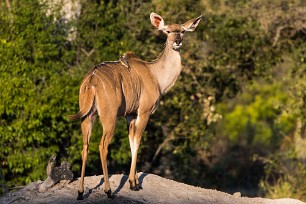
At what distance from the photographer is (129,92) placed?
999cm

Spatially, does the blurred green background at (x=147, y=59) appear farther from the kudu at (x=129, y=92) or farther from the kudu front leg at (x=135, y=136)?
the kudu front leg at (x=135, y=136)

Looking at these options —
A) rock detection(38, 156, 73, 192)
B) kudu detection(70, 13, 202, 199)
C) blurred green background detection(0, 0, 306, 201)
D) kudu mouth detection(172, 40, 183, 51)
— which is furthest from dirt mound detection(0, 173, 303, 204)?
blurred green background detection(0, 0, 306, 201)

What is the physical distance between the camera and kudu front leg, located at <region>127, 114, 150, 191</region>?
33.7 ft

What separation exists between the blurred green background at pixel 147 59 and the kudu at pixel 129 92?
12.7 ft

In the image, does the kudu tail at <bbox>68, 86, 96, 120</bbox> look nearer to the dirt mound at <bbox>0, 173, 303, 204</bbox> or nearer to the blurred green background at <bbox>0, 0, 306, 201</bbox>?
the dirt mound at <bbox>0, 173, 303, 204</bbox>

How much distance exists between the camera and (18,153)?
14.2 metres

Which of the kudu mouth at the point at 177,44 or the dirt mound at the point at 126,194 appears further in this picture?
the kudu mouth at the point at 177,44

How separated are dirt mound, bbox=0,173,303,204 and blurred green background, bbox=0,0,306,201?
3843mm

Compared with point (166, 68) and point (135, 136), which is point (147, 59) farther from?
point (135, 136)

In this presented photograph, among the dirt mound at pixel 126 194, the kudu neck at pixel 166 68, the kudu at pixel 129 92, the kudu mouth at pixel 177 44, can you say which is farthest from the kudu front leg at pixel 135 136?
the kudu mouth at pixel 177 44

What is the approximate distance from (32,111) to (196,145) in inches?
192

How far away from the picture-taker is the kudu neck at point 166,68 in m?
10.8

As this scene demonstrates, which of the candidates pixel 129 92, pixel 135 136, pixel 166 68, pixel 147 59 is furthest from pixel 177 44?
pixel 147 59

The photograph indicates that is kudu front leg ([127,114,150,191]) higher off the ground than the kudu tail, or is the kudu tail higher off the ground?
the kudu tail
